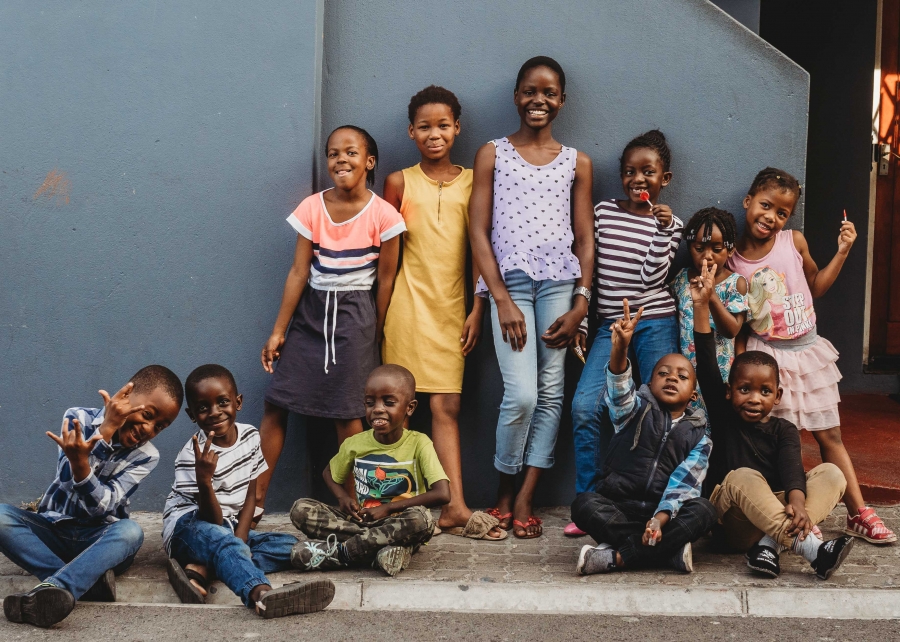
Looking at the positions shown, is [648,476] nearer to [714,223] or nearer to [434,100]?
[714,223]

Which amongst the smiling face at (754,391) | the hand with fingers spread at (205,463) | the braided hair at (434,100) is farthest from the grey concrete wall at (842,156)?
the hand with fingers spread at (205,463)

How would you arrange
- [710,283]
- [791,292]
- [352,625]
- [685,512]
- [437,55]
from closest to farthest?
[352,625] < [685,512] < [710,283] < [791,292] < [437,55]

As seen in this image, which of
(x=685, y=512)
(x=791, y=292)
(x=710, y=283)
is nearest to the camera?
(x=685, y=512)

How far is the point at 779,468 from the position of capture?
4008mm

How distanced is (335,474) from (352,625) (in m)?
0.84

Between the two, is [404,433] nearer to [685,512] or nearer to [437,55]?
[685,512]

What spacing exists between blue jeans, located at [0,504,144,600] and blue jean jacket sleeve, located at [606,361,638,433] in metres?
2.05

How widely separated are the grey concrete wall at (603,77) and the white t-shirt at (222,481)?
5.70 feet

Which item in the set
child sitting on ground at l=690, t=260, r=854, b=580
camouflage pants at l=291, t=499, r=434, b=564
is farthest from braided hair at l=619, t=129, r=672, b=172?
camouflage pants at l=291, t=499, r=434, b=564

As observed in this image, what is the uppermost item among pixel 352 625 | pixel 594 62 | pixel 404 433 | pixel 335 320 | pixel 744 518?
pixel 594 62

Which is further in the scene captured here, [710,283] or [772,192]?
[772,192]

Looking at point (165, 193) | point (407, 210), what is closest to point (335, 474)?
point (407, 210)

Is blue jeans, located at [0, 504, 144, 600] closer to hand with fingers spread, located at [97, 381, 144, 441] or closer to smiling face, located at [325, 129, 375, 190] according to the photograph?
hand with fingers spread, located at [97, 381, 144, 441]

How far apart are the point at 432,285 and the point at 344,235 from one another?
0.50 metres
